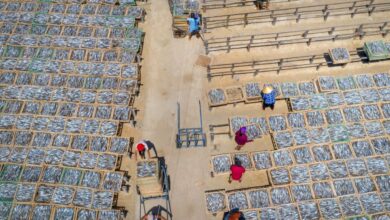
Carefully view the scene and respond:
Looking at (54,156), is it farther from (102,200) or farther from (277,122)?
(277,122)

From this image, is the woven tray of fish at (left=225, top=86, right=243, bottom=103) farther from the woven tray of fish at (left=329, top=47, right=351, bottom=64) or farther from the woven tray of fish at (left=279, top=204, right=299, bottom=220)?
the woven tray of fish at (left=279, top=204, right=299, bottom=220)

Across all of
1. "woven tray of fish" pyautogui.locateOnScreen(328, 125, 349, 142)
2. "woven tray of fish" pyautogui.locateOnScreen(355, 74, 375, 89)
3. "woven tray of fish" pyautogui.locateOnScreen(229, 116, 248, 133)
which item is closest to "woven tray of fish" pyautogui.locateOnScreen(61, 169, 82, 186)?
"woven tray of fish" pyautogui.locateOnScreen(229, 116, 248, 133)

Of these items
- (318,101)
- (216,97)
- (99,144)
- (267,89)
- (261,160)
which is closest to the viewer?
(261,160)

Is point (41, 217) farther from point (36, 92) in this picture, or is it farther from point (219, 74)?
point (219, 74)

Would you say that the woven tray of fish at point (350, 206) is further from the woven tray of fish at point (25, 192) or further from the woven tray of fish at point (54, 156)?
the woven tray of fish at point (25, 192)

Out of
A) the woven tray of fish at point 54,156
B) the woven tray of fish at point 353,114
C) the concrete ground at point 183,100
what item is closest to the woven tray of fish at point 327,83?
the concrete ground at point 183,100

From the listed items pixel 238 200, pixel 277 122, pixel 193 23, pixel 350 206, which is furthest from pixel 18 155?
pixel 350 206
